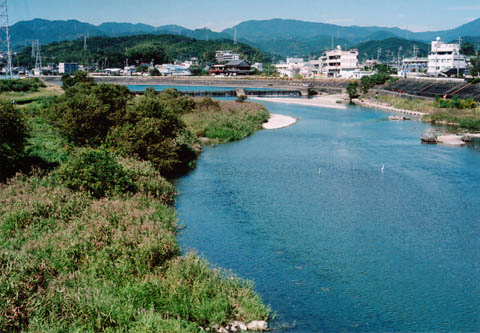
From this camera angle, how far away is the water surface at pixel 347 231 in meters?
14.7

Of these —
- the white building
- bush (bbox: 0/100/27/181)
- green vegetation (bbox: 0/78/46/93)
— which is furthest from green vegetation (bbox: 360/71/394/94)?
bush (bbox: 0/100/27/181)

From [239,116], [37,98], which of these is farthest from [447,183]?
[37,98]

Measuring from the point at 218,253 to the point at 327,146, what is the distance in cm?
2589

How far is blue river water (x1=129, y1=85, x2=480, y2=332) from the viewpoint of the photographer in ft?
48.1

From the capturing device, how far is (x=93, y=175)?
21250 millimetres

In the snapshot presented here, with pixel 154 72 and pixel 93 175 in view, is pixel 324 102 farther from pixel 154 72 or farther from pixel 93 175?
pixel 154 72

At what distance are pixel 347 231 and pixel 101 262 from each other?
36.3 ft

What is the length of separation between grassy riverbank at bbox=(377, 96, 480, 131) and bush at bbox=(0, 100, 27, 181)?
44.6m

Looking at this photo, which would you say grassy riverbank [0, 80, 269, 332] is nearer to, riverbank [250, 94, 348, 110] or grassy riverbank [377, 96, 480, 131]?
grassy riverbank [377, 96, 480, 131]

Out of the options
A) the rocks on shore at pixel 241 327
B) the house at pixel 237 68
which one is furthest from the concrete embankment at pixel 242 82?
the rocks on shore at pixel 241 327

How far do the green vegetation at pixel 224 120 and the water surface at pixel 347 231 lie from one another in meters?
5.48

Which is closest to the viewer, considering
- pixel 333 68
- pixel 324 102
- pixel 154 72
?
pixel 324 102

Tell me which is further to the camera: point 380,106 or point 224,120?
point 380,106

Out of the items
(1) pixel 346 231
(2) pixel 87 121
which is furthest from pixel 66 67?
(1) pixel 346 231
